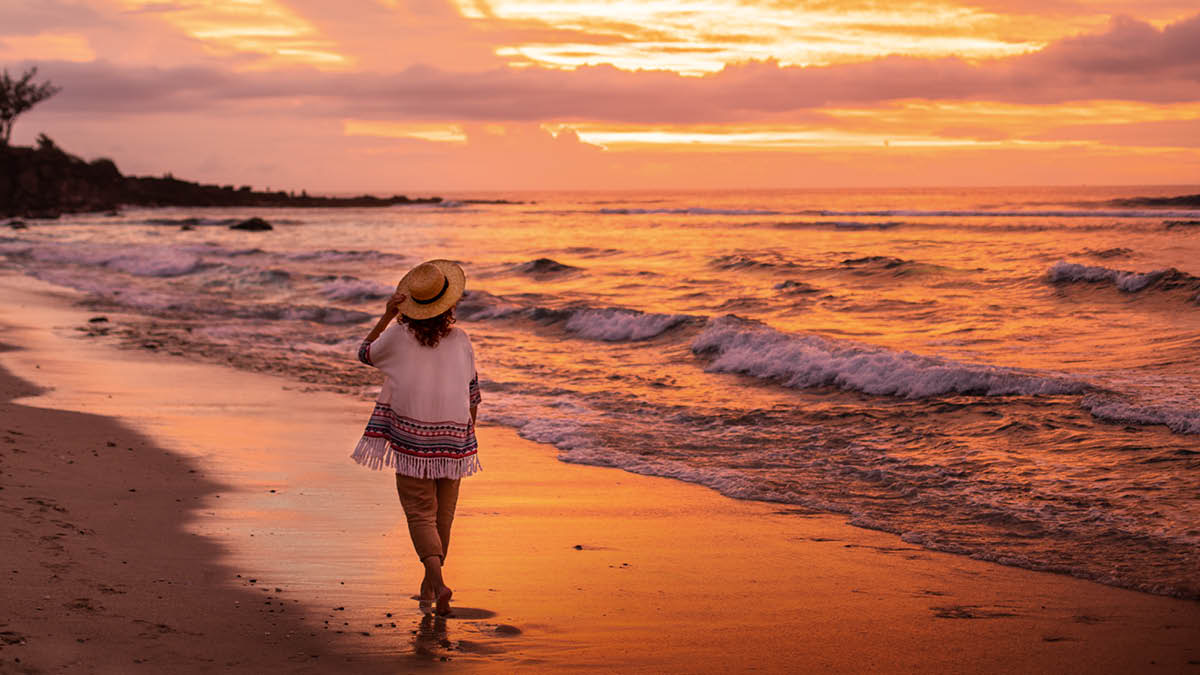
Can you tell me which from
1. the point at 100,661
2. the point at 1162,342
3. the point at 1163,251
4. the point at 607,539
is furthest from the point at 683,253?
the point at 100,661

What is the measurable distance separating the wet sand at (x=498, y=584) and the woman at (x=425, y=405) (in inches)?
18.5

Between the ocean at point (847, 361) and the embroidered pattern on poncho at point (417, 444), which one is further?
the ocean at point (847, 361)

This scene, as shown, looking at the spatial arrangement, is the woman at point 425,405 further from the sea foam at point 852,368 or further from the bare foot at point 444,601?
the sea foam at point 852,368

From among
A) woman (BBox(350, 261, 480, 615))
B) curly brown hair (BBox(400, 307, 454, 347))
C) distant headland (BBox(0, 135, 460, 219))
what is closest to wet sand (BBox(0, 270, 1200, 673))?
woman (BBox(350, 261, 480, 615))

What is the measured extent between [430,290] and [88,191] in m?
97.5

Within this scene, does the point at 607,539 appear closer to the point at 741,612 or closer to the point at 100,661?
the point at 741,612

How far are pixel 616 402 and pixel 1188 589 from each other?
696cm

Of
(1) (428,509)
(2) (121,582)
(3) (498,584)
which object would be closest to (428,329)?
(1) (428,509)

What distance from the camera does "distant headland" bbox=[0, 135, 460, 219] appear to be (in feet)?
270

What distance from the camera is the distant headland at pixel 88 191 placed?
82375 mm

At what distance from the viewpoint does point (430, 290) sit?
16.1ft

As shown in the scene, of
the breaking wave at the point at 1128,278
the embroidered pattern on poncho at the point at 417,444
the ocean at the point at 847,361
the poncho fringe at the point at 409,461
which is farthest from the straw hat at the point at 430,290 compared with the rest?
the breaking wave at the point at 1128,278

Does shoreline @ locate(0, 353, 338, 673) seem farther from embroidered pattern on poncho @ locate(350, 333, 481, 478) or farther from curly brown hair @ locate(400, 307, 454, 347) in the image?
curly brown hair @ locate(400, 307, 454, 347)

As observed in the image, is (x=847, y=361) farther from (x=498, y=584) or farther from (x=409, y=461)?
(x=409, y=461)
